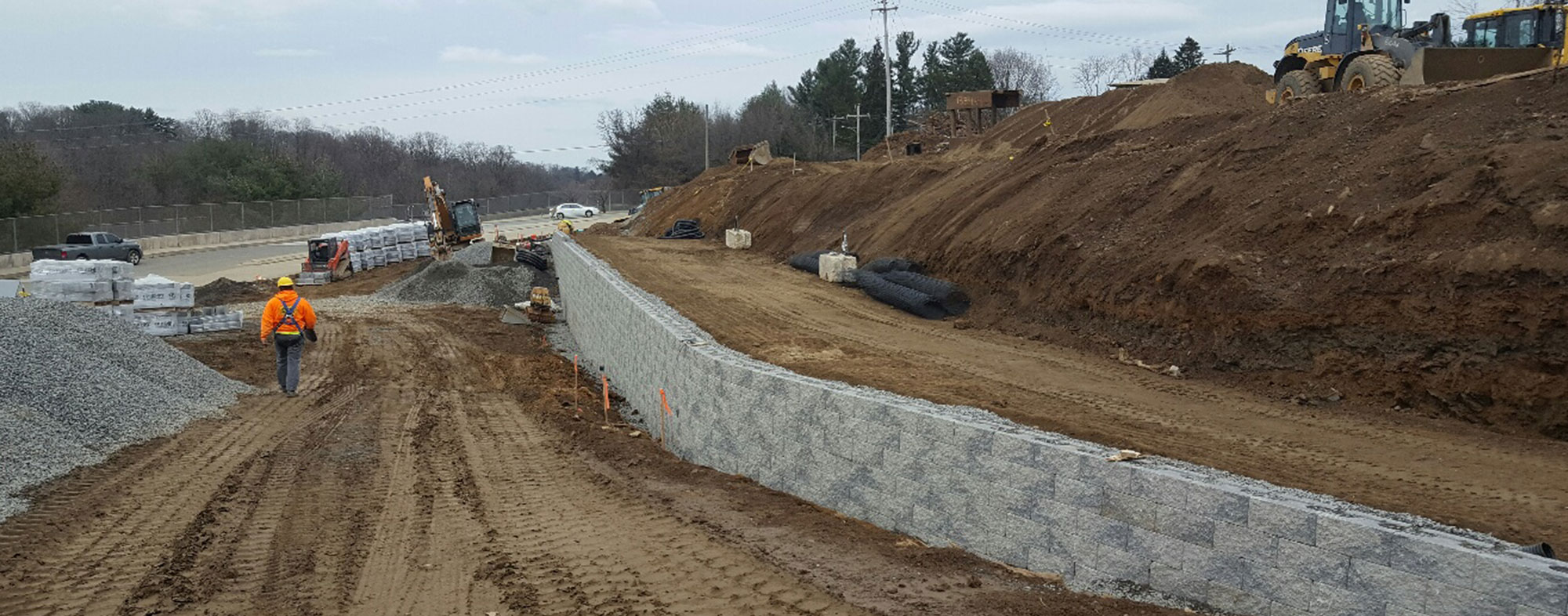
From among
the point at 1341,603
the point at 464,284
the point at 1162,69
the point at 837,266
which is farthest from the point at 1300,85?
the point at 1162,69

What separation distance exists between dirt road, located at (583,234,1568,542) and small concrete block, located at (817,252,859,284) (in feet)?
7.41

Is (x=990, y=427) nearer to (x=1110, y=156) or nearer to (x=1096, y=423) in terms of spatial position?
(x=1096, y=423)

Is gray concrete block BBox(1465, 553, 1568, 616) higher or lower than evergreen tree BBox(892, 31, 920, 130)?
lower

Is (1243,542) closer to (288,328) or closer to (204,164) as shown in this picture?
(288,328)

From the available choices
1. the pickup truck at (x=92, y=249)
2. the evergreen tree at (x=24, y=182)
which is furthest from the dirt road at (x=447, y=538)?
the evergreen tree at (x=24, y=182)

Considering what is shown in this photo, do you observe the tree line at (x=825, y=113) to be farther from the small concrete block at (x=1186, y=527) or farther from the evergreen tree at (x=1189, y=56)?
the small concrete block at (x=1186, y=527)

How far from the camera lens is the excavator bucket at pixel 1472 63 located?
17188mm

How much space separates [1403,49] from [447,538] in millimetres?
18805

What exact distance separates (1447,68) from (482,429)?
51.7ft

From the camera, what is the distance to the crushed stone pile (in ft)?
96.9

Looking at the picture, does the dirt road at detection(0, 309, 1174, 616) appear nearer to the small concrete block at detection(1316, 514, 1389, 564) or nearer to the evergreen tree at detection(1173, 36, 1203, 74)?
the small concrete block at detection(1316, 514, 1389, 564)

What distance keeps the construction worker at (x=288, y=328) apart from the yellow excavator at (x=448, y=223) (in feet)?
76.5

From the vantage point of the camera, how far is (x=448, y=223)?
39.8 metres

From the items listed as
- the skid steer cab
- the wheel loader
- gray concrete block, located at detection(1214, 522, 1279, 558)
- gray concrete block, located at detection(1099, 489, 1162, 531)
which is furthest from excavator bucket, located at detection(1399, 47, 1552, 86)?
the skid steer cab
